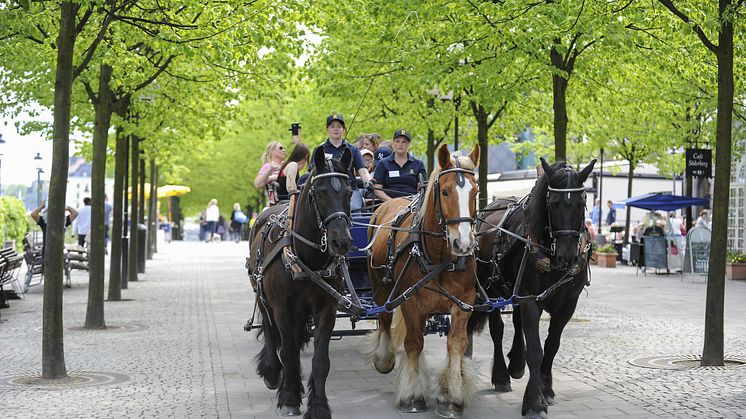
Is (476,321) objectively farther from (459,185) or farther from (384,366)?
(459,185)

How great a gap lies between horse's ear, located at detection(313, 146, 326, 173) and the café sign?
63.7 feet

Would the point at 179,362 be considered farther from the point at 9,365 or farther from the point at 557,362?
the point at 557,362

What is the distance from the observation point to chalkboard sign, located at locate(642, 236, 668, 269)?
28.2 m

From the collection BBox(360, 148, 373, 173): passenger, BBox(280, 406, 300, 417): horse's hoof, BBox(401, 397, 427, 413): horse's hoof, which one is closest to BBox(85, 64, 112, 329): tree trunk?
BBox(360, 148, 373, 173): passenger

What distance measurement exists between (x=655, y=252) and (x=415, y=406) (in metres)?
21.0

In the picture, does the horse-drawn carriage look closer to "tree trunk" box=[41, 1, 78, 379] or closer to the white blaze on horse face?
the white blaze on horse face

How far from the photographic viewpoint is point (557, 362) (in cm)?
1180

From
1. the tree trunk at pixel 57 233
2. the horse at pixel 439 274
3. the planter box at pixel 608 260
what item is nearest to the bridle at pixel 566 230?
the horse at pixel 439 274

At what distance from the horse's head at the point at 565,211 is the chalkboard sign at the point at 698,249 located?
1898 cm

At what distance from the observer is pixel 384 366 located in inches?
412

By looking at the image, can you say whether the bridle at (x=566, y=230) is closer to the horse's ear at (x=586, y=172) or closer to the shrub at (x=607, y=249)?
the horse's ear at (x=586, y=172)

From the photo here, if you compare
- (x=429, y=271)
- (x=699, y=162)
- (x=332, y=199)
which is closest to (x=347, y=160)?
(x=332, y=199)

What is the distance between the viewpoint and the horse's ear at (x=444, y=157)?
839cm

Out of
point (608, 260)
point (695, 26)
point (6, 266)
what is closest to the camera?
point (695, 26)
